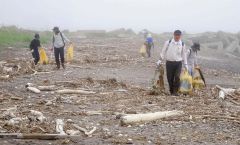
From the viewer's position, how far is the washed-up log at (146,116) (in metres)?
10.8

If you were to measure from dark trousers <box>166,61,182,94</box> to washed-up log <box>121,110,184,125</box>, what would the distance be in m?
3.65

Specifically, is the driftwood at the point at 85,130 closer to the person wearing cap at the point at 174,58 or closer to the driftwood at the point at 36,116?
the driftwood at the point at 36,116

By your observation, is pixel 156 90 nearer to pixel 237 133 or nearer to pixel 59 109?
pixel 59 109

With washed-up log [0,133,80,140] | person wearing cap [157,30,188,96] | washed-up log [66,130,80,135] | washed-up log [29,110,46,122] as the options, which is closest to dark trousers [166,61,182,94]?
person wearing cap [157,30,188,96]

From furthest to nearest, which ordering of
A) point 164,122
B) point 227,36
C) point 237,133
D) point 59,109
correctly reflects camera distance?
1. point 227,36
2. point 59,109
3. point 164,122
4. point 237,133

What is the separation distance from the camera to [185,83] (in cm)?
1544

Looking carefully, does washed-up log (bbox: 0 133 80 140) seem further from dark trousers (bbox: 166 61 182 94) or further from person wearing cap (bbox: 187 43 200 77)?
person wearing cap (bbox: 187 43 200 77)

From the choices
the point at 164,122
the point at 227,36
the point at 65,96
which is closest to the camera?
the point at 164,122

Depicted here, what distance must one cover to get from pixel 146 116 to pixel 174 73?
14.9ft

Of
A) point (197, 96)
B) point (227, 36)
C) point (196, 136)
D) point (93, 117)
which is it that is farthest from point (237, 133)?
point (227, 36)

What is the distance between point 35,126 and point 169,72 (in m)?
6.18

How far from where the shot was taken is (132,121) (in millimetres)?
10859

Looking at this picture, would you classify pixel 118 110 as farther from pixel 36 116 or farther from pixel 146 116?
pixel 36 116

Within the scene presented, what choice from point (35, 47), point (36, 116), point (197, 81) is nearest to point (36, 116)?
point (36, 116)
